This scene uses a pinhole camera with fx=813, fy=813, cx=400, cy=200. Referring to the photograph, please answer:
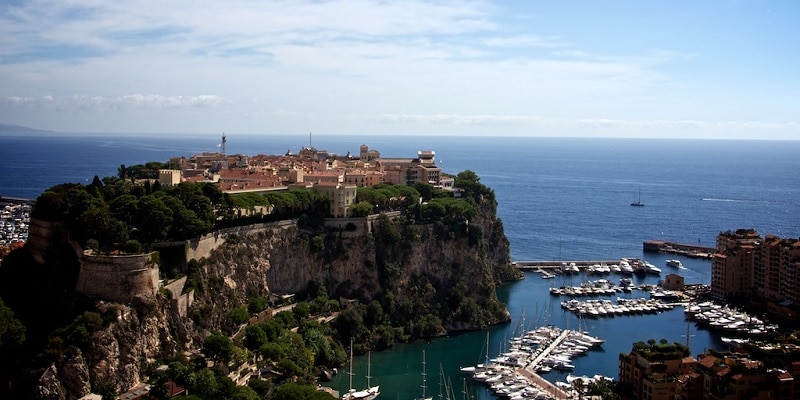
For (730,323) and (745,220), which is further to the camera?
(745,220)

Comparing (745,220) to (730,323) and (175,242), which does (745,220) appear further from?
(175,242)

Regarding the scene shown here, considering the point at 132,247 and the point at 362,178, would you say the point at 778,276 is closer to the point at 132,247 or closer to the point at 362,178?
the point at 362,178

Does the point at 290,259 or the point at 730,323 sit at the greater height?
the point at 290,259

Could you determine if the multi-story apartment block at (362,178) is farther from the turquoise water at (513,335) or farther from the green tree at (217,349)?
the green tree at (217,349)

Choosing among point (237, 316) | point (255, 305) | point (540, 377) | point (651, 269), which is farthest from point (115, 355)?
point (651, 269)

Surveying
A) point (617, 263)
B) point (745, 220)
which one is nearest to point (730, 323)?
point (617, 263)

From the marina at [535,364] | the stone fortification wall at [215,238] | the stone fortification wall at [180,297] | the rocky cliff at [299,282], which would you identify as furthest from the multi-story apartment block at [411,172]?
the stone fortification wall at [180,297]

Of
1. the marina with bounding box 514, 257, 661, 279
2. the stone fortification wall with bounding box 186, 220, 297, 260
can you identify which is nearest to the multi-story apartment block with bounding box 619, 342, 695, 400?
the stone fortification wall with bounding box 186, 220, 297, 260
